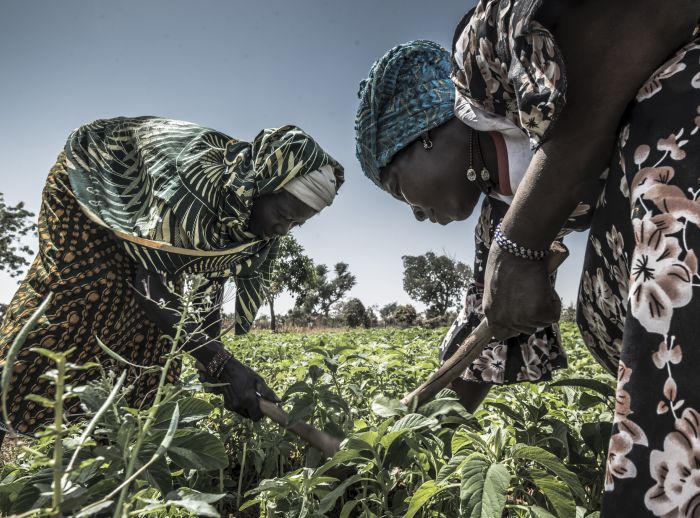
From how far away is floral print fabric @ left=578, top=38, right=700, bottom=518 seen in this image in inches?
29.9

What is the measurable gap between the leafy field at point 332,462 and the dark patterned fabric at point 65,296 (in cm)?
50

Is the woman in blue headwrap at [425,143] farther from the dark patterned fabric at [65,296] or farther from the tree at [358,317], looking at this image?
the tree at [358,317]

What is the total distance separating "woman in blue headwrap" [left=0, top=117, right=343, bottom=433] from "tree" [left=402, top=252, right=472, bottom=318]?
162 ft

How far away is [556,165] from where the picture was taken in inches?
39.9

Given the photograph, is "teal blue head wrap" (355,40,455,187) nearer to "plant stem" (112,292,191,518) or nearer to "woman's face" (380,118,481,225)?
"woman's face" (380,118,481,225)

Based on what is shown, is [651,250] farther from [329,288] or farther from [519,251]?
[329,288]

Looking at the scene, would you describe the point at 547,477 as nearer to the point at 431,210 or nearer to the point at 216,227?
the point at 431,210

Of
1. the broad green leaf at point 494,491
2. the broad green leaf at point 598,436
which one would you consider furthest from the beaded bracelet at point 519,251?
the broad green leaf at point 598,436

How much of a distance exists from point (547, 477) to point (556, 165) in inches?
27.6

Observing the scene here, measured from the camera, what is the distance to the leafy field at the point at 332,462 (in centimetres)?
89

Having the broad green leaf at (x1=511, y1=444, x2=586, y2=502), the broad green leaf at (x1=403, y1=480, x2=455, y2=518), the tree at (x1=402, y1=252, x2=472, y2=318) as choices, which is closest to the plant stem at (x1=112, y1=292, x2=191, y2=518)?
the broad green leaf at (x1=403, y1=480, x2=455, y2=518)

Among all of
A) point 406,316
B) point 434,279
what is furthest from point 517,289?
point 434,279

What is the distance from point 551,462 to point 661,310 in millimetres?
486

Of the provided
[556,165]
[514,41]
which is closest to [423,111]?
[514,41]
